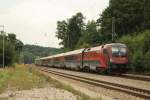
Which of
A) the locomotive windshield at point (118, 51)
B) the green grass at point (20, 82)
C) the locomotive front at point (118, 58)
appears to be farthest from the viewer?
the locomotive windshield at point (118, 51)

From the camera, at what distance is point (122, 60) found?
37781 mm

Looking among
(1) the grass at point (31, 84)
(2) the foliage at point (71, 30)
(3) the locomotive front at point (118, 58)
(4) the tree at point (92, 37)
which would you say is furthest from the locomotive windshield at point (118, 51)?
(2) the foliage at point (71, 30)

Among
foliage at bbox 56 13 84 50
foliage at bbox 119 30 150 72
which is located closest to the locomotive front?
foliage at bbox 119 30 150 72

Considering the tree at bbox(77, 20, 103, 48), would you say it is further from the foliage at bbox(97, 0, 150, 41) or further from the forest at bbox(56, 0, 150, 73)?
the foliage at bbox(97, 0, 150, 41)

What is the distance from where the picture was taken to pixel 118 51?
3794 centimetres

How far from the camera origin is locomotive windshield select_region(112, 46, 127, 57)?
37.7 metres

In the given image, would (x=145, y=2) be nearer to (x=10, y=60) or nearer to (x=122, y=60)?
(x=10, y=60)

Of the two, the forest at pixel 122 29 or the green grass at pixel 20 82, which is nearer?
the green grass at pixel 20 82

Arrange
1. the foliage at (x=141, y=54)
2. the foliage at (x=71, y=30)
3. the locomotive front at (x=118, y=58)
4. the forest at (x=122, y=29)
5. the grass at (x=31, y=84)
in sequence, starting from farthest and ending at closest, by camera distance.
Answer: the foliage at (x=71, y=30)
the forest at (x=122, y=29)
the foliage at (x=141, y=54)
the locomotive front at (x=118, y=58)
the grass at (x=31, y=84)

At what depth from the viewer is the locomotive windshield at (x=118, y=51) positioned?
37728mm

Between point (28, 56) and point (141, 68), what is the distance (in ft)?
504

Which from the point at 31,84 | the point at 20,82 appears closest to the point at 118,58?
the point at 20,82

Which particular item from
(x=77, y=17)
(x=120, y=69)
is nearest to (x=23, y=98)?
(x=120, y=69)

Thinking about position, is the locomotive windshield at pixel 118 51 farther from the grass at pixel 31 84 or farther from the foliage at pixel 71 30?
the foliage at pixel 71 30
